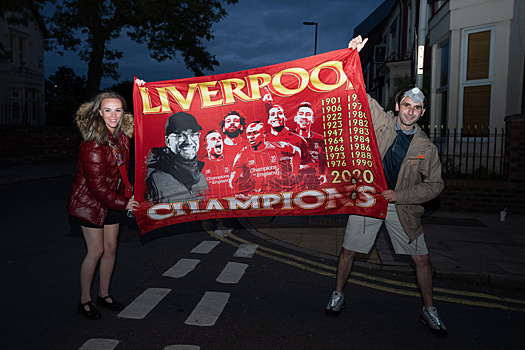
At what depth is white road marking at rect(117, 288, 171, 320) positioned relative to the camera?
373cm

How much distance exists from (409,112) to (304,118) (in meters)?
0.89

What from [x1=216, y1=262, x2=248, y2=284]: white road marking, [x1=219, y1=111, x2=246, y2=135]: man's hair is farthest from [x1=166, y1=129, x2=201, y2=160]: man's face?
[x1=216, y1=262, x2=248, y2=284]: white road marking

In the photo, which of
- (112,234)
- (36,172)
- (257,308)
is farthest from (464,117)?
(36,172)

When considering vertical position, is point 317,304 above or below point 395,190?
below

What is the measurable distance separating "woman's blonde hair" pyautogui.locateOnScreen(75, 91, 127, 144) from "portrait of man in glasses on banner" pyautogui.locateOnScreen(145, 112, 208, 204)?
0.43 meters

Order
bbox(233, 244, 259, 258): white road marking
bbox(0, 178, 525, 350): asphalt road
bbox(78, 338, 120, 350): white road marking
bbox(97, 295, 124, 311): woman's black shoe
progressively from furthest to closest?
bbox(233, 244, 259, 258): white road marking < bbox(97, 295, 124, 311): woman's black shoe < bbox(0, 178, 525, 350): asphalt road < bbox(78, 338, 120, 350): white road marking

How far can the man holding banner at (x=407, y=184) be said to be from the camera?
11.2 feet

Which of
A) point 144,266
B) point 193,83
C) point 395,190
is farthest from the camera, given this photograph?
point 144,266

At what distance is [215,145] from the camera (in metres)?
3.72

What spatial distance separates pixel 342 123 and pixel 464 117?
28.0 ft

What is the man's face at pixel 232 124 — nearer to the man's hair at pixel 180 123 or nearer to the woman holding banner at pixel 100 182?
the man's hair at pixel 180 123

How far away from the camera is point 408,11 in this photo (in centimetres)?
1859

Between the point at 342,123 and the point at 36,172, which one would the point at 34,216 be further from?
the point at 36,172

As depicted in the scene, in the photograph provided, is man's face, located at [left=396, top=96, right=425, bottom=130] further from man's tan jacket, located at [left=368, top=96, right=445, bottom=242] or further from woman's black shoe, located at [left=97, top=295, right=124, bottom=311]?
woman's black shoe, located at [left=97, top=295, right=124, bottom=311]
